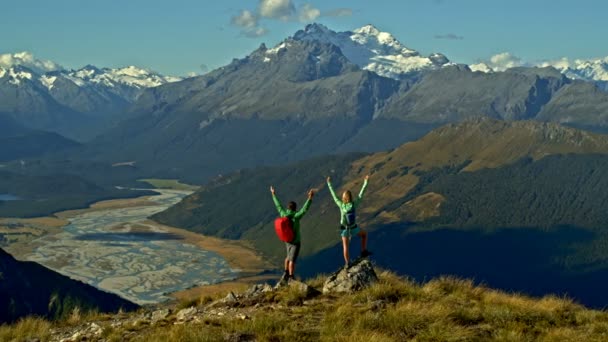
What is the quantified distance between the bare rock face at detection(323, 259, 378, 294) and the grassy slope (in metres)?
0.79

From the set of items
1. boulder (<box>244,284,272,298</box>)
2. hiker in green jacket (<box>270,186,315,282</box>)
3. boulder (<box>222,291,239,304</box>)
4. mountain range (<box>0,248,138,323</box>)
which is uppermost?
hiker in green jacket (<box>270,186,315,282</box>)

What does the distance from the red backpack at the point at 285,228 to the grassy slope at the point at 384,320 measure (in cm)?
411

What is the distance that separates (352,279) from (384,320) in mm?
7260

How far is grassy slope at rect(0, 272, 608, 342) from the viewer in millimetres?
32469

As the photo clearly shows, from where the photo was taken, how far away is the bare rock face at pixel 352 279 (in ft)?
133

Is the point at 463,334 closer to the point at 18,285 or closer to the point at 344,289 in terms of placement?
the point at 344,289

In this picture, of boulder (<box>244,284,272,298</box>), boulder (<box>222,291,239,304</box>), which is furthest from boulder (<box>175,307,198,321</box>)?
boulder (<box>244,284,272,298</box>)

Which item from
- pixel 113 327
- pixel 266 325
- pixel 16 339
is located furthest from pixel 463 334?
pixel 16 339

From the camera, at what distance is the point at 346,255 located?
43.2 m

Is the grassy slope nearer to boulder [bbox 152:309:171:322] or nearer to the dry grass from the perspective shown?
A: the dry grass

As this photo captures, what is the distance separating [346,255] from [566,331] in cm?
1313

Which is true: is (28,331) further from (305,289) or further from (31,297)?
(31,297)

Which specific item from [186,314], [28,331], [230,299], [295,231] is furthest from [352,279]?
[28,331]

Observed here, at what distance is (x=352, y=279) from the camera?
134ft
